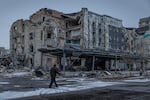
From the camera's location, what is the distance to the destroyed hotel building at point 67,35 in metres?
54.3

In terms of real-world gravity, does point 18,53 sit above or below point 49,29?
below

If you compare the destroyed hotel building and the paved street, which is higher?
the destroyed hotel building

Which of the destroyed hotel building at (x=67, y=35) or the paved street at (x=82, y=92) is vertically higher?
A: the destroyed hotel building at (x=67, y=35)

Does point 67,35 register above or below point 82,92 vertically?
above

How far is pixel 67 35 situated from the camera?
5862cm

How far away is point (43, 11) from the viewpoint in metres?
57.7

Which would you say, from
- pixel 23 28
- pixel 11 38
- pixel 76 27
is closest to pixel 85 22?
pixel 76 27

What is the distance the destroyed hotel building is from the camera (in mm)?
54312

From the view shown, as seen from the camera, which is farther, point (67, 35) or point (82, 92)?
point (67, 35)

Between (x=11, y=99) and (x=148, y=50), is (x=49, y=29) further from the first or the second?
(x=11, y=99)

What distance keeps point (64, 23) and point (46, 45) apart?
7.57 meters

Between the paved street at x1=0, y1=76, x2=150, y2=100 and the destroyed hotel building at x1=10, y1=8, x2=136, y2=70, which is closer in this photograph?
the paved street at x1=0, y1=76, x2=150, y2=100

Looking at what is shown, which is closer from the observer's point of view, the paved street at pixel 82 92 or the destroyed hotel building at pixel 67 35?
the paved street at pixel 82 92

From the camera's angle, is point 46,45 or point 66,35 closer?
point 46,45
